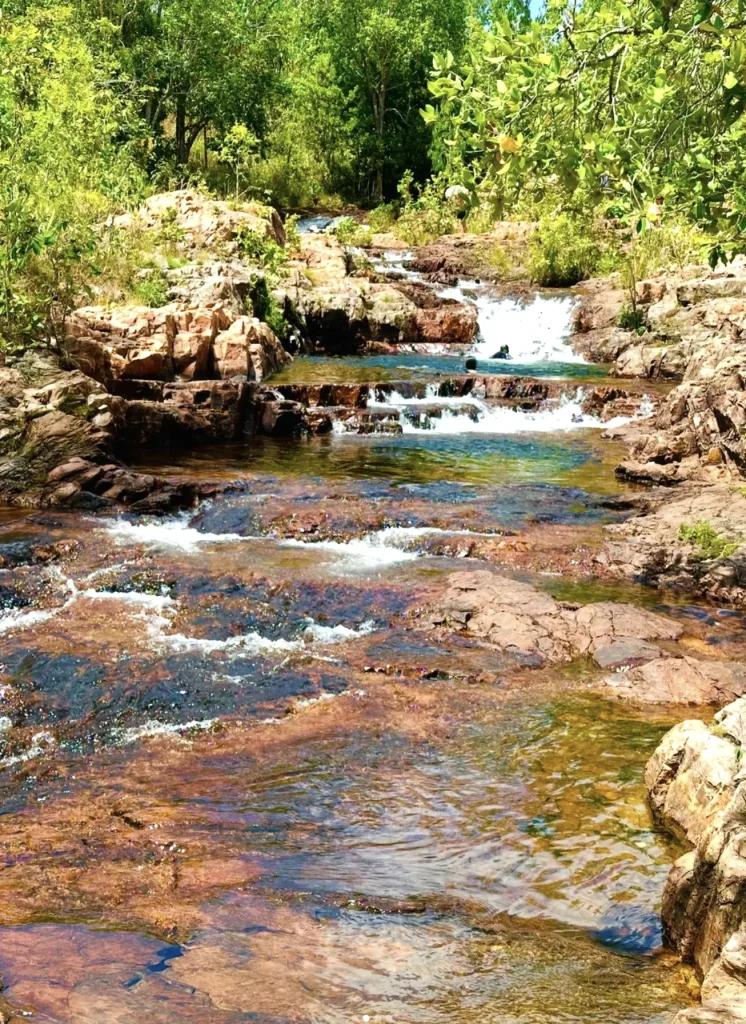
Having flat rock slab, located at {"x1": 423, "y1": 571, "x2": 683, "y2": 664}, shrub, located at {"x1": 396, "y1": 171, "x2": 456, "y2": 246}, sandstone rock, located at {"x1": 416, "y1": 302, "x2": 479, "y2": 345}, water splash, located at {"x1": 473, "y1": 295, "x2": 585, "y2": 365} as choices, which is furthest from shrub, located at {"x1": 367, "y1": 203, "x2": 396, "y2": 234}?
flat rock slab, located at {"x1": 423, "y1": 571, "x2": 683, "y2": 664}

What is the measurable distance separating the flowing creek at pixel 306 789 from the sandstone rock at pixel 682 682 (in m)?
0.28

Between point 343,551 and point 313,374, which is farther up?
point 313,374

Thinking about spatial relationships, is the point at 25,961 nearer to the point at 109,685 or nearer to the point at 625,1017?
the point at 625,1017

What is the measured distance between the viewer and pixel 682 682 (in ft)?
25.1

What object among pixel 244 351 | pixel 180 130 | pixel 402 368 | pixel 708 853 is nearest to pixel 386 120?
pixel 180 130

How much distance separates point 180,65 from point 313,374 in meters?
26.6

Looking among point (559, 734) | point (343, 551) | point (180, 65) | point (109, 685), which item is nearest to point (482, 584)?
point (343, 551)

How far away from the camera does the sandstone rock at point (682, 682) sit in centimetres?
745

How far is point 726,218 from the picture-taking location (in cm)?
878

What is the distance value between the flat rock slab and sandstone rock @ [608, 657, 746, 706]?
2.37 feet

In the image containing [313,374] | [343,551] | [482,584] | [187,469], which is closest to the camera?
[482,584]

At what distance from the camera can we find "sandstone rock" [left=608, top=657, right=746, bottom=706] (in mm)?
7449

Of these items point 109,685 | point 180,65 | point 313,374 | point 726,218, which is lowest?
point 109,685

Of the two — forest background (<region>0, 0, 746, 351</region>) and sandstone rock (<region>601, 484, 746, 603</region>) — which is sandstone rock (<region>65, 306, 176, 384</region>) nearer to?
forest background (<region>0, 0, 746, 351</region>)
